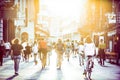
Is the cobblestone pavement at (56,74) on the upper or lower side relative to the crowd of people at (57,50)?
lower

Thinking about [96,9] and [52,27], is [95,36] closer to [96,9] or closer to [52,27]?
[96,9]

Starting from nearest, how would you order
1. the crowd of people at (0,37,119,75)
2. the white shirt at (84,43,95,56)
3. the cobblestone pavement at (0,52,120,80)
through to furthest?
the white shirt at (84,43,95,56), the crowd of people at (0,37,119,75), the cobblestone pavement at (0,52,120,80)

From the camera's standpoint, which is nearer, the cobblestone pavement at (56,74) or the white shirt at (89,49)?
the white shirt at (89,49)

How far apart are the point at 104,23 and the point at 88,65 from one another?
108 feet

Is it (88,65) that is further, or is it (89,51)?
(88,65)

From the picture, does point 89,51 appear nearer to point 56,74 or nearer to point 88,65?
point 88,65

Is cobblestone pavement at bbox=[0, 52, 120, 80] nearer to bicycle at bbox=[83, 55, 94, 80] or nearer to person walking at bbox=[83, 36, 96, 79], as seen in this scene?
bicycle at bbox=[83, 55, 94, 80]

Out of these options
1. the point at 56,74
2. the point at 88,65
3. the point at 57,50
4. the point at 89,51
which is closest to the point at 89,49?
the point at 89,51

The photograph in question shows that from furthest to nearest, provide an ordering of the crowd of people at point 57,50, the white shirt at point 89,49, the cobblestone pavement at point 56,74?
the cobblestone pavement at point 56,74
the crowd of people at point 57,50
the white shirt at point 89,49

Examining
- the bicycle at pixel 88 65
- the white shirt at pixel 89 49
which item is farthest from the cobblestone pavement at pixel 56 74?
the white shirt at pixel 89 49

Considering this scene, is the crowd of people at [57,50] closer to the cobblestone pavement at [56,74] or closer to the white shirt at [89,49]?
the white shirt at [89,49]

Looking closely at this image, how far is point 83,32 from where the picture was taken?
6981cm

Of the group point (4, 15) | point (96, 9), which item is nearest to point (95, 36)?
point (96, 9)

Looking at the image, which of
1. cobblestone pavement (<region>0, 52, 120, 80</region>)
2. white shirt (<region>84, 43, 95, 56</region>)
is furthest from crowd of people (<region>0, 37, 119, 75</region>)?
cobblestone pavement (<region>0, 52, 120, 80</region>)
